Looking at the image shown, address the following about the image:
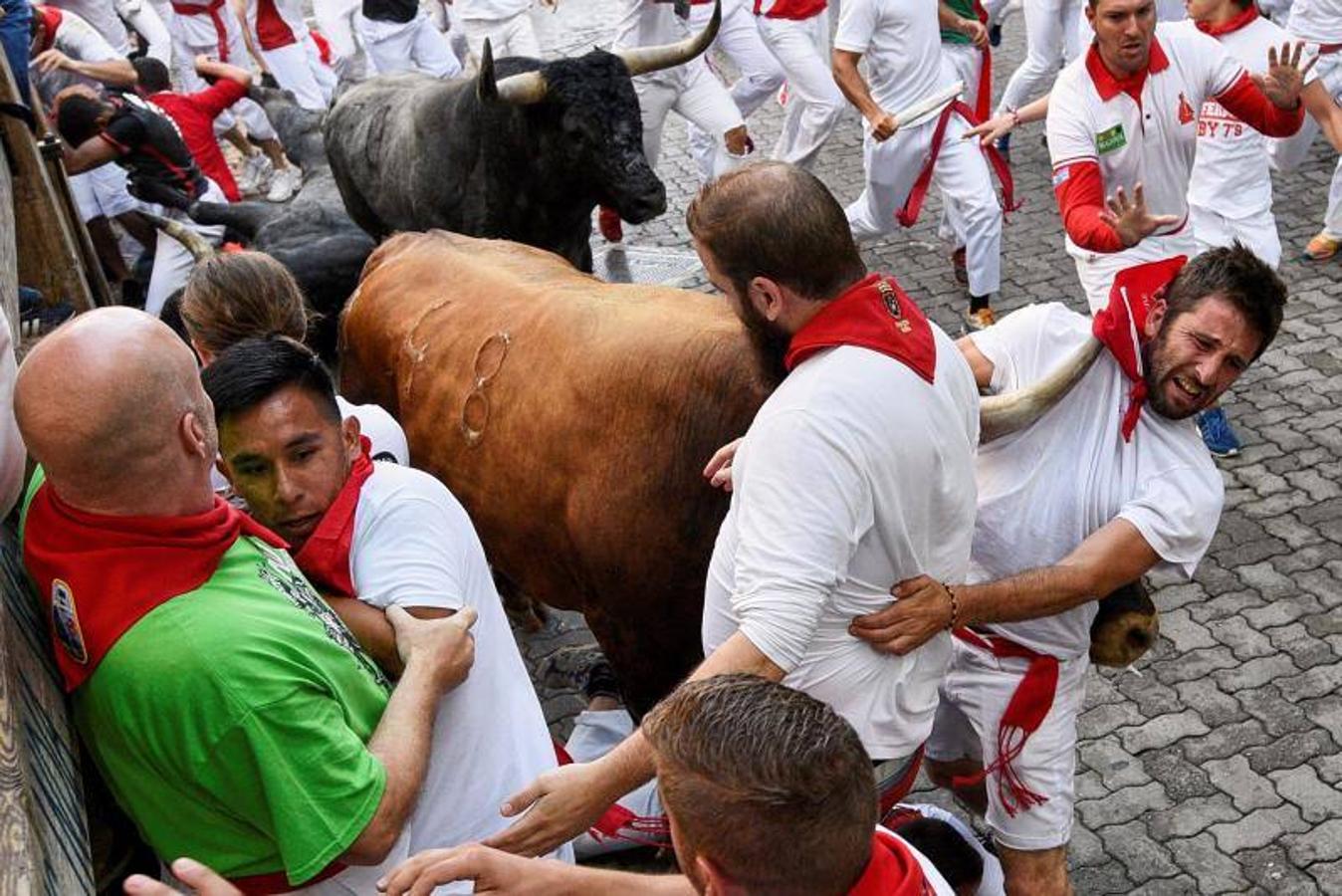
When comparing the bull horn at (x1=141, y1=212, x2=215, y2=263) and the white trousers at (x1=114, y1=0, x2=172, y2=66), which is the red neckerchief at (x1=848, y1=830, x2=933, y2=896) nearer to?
the bull horn at (x1=141, y1=212, x2=215, y2=263)

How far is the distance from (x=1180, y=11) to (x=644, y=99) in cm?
369

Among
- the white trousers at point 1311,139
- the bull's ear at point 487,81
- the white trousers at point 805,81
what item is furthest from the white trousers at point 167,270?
the white trousers at point 1311,139

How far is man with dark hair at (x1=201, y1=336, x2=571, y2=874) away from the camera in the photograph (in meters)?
2.85

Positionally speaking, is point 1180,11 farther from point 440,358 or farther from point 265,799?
point 265,799

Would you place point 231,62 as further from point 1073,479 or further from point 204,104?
point 1073,479

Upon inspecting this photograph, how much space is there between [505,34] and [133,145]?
3.56 m

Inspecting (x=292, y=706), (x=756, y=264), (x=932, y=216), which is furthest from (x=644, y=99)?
(x=292, y=706)

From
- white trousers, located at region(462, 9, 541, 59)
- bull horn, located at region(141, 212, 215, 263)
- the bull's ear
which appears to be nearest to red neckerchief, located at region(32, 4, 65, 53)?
white trousers, located at region(462, 9, 541, 59)

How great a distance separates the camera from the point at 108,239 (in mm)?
9531

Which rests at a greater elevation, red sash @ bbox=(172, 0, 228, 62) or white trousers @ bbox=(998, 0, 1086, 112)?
red sash @ bbox=(172, 0, 228, 62)

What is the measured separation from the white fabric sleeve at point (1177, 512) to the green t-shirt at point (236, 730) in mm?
1919

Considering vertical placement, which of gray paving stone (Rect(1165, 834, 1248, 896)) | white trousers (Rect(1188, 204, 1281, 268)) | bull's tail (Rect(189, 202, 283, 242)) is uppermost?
bull's tail (Rect(189, 202, 283, 242))

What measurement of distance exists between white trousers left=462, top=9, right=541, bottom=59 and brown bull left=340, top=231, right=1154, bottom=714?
596 cm

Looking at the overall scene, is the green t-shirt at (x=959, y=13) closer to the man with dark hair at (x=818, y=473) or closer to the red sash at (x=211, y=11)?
the man with dark hair at (x=818, y=473)
